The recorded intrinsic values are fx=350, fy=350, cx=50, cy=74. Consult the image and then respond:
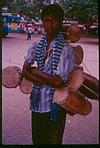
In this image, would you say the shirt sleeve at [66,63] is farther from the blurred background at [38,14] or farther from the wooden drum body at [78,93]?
the blurred background at [38,14]

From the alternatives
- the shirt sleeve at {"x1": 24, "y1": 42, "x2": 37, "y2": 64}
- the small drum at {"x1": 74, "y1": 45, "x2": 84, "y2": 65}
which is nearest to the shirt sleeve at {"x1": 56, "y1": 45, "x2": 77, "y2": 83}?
the small drum at {"x1": 74, "y1": 45, "x2": 84, "y2": 65}

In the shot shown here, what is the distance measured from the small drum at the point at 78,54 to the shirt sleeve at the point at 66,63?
0.39 ft

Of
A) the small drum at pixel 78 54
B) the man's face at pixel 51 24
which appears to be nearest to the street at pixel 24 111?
the small drum at pixel 78 54

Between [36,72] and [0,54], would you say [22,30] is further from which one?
[36,72]

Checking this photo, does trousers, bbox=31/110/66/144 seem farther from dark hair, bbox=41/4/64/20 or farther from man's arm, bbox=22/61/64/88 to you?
dark hair, bbox=41/4/64/20

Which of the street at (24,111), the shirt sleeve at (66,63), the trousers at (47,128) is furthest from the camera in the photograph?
the street at (24,111)

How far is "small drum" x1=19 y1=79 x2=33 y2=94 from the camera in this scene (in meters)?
3.16

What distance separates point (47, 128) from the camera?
312cm

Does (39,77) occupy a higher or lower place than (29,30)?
lower

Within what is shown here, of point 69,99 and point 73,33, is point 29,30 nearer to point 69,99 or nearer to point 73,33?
point 73,33

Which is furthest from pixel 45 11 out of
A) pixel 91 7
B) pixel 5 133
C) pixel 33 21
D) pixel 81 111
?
pixel 5 133

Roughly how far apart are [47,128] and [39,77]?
46 centimetres

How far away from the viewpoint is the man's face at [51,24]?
9.95 feet

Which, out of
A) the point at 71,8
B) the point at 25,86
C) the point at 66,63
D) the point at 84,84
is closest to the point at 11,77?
the point at 25,86
